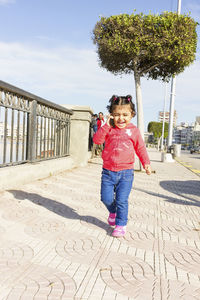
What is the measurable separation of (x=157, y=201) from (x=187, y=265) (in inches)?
101

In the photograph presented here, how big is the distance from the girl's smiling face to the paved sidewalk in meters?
1.22

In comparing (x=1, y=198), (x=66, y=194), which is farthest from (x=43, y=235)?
(x=66, y=194)


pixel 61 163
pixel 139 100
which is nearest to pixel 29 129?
pixel 61 163

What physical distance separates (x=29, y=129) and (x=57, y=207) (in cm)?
217

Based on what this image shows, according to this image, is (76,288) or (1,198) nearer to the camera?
(76,288)

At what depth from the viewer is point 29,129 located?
18.4ft

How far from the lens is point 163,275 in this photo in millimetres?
2168

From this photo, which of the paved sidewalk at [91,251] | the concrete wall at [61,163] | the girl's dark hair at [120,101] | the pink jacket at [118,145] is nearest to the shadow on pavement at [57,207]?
the paved sidewalk at [91,251]

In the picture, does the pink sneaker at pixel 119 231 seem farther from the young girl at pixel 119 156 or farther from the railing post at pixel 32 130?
the railing post at pixel 32 130

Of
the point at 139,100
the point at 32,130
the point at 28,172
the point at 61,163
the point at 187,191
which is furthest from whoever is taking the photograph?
the point at 139,100

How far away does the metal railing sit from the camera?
4.63m

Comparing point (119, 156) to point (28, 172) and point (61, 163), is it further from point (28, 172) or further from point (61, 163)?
point (61, 163)

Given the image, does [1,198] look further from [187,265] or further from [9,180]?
[187,265]

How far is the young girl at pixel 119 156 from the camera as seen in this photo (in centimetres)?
300
